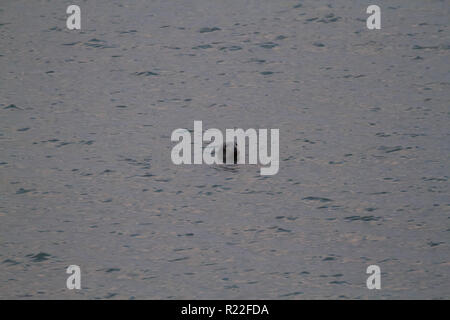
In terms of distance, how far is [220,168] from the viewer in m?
3.37

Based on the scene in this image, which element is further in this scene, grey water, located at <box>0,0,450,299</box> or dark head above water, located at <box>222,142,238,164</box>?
dark head above water, located at <box>222,142,238,164</box>

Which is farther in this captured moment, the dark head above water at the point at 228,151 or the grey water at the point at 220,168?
the dark head above water at the point at 228,151

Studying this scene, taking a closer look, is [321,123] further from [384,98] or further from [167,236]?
[167,236]

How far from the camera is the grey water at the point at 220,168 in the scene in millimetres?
2820

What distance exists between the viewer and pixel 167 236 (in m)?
2.97

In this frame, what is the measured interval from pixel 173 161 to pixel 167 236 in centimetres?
50
